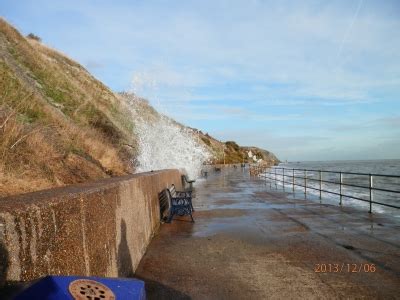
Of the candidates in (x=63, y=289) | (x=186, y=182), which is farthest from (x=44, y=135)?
(x=186, y=182)

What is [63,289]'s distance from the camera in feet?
7.40

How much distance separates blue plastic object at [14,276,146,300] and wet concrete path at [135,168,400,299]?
8.34 ft

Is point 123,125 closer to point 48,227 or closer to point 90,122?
point 90,122

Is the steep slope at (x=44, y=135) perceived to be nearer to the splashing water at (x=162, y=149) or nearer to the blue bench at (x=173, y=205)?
the splashing water at (x=162, y=149)

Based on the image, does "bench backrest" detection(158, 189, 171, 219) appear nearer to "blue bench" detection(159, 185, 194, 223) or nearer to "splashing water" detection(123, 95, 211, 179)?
"blue bench" detection(159, 185, 194, 223)

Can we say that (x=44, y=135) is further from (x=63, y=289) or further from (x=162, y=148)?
(x=162, y=148)

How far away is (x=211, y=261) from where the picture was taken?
649 cm

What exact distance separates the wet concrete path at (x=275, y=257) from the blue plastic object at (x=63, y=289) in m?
2.54

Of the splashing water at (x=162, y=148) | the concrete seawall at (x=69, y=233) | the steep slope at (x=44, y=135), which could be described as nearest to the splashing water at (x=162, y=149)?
the splashing water at (x=162, y=148)

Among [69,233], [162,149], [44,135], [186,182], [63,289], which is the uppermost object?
[162,149]

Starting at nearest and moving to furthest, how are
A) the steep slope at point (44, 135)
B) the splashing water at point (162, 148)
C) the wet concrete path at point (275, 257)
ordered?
the wet concrete path at point (275, 257), the steep slope at point (44, 135), the splashing water at point (162, 148)

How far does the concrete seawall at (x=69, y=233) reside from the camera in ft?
8.52

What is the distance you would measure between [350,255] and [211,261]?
83.3 inches

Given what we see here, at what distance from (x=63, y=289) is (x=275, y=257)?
485cm
